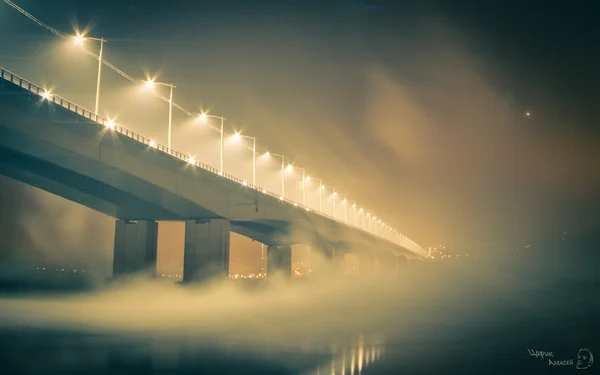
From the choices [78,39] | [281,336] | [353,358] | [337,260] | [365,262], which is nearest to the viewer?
Answer: [353,358]

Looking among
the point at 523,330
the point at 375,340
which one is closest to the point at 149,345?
the point at 375,340

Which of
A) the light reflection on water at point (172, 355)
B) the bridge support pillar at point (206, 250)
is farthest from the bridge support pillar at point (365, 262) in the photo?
the light reflection on water at point (172, 355)

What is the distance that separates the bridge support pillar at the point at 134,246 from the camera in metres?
58.8

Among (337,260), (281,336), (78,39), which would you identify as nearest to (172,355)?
(281,336)

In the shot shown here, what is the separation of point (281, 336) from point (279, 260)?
6694 cm

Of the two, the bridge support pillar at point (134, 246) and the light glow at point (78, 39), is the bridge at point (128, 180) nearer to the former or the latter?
the bridge support pillar at point (134, 246)

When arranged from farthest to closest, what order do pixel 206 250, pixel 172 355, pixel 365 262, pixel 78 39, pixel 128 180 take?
pixel 365 262 < pixel 206 250 < pixel 128 180 < pixel 78 39 < pixel 172 355

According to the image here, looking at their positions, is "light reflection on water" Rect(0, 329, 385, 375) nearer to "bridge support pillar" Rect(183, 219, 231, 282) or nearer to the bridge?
the bridge

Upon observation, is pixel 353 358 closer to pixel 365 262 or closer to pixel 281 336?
pixel 281 336

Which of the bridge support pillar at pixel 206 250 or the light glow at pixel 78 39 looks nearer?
the light glow at pixel 78 39

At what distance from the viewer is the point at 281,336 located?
26.0m

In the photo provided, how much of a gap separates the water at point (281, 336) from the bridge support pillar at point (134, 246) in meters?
11.5

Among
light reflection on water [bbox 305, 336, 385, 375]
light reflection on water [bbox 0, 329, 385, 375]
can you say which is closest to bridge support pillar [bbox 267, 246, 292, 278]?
light reflection on water [bbox 0, 329, 385, 375]

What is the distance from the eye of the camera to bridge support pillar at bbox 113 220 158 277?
58781 mm
